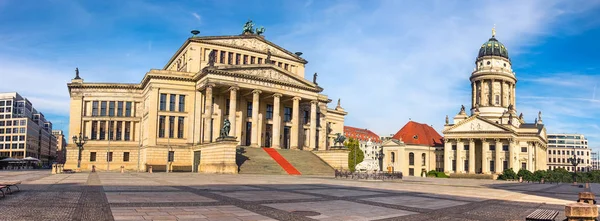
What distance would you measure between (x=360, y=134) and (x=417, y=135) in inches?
2265

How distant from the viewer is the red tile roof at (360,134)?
16191 centimetres

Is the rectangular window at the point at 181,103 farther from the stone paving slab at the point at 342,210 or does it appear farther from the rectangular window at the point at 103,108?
the stone paving slab at the point at 342,210

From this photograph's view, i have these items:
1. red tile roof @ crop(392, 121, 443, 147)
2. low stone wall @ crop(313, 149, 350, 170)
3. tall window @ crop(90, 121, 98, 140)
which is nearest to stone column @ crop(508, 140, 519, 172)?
red tile roof @ crop(392, 121, 443, 147)

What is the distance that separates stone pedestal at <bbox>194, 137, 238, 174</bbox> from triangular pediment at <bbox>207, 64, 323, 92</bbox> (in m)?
10.8

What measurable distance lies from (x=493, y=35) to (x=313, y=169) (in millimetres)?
80323

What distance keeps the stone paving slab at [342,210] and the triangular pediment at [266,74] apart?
43.9 meters

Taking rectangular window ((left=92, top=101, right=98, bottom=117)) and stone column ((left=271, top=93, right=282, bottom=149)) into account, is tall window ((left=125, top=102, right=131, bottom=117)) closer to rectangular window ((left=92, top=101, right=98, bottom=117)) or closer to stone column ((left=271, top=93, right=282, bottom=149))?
rectangular window ((left=92, top=101, right=98, bottom=117))

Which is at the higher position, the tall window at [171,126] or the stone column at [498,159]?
the tall window at [171,126]

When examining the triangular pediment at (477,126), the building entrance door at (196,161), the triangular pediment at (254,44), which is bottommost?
the building entrance door at (196,161)

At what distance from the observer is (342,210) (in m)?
16.2

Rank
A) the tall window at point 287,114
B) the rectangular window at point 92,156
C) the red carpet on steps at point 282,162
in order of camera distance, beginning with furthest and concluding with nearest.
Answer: the tall window at point 287,114 → the rectangular window at point 92,156 → the red carpet on steps at point 282,162

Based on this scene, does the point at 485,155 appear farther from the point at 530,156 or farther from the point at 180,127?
the point at 180,127

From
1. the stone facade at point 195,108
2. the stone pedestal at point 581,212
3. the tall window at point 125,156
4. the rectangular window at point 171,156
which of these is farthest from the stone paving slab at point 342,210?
the tall window at point 125,156

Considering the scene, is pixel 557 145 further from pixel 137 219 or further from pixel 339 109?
pixel 137 219
